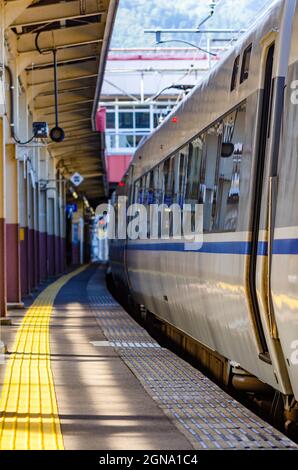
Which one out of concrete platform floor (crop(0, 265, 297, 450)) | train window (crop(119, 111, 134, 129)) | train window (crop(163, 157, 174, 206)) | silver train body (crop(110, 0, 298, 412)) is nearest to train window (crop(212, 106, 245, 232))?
silver train body (crop(110, 0, 298, 412))

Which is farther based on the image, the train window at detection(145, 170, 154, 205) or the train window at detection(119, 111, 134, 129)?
the train window at detection(119, 111, 134, 129)

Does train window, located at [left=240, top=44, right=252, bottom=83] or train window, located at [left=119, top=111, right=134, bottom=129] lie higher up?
train window, located at [left=119, top=111, right=134, bottom=129]

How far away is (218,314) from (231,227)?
3.50 ft

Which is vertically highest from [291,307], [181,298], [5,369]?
[291,307]

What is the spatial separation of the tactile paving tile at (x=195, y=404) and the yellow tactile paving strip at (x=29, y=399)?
89 centimetres

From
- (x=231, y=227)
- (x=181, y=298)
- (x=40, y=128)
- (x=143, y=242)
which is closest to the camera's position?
(x=231, y=227)

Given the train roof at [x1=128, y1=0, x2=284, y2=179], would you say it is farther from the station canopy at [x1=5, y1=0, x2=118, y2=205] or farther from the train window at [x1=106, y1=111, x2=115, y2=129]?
the train window at [x1=106, y1=111, x2=115, y2=129]

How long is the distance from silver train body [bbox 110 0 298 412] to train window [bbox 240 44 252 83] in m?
0.01

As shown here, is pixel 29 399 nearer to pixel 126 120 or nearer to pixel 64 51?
pixel 64 51

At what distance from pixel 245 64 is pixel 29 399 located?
336 cm

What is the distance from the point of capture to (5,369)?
35.1ft

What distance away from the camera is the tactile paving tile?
6.50m
